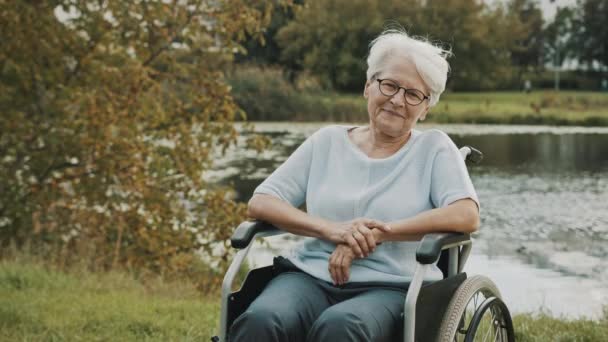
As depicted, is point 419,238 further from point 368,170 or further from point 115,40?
point 115,40

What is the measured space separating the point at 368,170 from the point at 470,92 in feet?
105

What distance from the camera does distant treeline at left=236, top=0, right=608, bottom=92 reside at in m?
30.4

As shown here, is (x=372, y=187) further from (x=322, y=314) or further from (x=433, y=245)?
(x=322, y=314)

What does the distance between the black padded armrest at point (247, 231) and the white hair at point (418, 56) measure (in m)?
0.54

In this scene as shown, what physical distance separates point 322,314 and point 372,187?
1.45ft

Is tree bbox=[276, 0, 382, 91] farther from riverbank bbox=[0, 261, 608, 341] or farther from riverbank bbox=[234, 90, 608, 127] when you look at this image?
riverbank bbox=[0, 261, 608, 341]

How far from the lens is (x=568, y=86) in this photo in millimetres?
35625

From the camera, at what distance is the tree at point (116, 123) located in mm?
5375

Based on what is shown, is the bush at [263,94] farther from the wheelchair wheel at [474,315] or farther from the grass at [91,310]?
the wheelchair wheel at [474,315]

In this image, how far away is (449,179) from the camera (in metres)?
2.46

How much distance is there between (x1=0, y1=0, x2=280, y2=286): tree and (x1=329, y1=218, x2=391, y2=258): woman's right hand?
117 inches

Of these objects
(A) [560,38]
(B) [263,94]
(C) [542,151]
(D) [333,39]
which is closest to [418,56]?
(C) [542,151]

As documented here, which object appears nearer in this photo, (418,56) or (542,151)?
(418,56)

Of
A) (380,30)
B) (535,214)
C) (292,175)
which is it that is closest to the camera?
(292,175)
